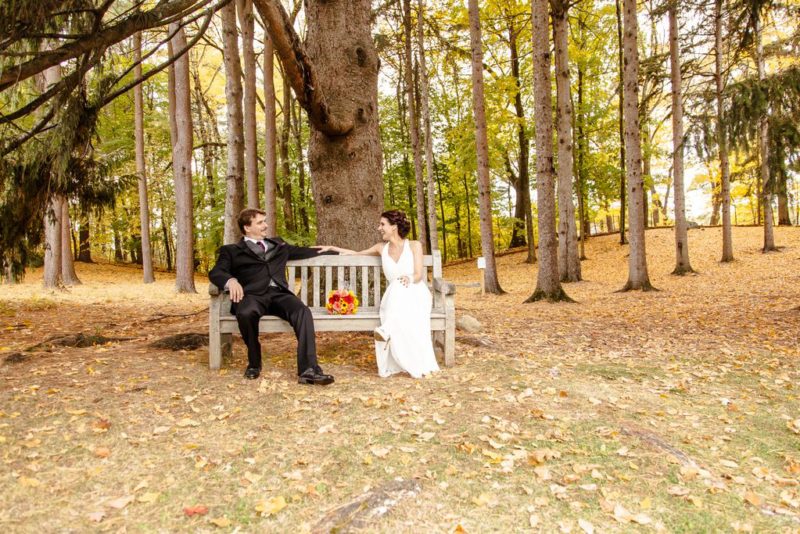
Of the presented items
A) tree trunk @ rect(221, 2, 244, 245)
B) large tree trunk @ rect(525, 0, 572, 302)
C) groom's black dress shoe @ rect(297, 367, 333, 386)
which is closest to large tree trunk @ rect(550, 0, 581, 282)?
large tree trunk @ rect(525, 0, 572, 302)

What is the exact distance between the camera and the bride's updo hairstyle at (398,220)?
508 centimetres

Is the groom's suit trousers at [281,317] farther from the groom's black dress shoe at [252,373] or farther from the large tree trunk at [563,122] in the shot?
the large tree trunk at [563,122]

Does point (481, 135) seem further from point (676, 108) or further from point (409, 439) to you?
point (409, 439)

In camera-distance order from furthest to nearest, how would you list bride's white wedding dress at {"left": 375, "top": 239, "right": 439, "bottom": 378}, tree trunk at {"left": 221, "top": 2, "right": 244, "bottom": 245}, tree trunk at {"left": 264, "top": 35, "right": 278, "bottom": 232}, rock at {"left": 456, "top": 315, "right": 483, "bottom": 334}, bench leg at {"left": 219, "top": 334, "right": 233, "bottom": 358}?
tree trunk at {"left": 264, "top": 35, "right": 278, "bottom": 232} → tree trunk at {"left": 221, "top": 2, "right": 244, "bottom": 245} → rock at {"left": 456, "top": 315, "right": 483, "bottom": 334} → bench leg at {"left": 219, "top": 334, "right": 233, "bottom": 358} → bride's white wedding dress at {"left": 375, "top": 239, "right": 439, "bottom": 378}

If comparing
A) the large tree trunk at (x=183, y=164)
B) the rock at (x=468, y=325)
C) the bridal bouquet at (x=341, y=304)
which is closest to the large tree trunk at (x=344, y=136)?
the bridal bouquet at (x=341, y=304)

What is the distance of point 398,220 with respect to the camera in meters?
5.10

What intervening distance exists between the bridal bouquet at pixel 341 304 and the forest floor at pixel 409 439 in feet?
1.70

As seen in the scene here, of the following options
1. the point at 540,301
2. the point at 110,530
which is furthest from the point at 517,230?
the point at 110,530

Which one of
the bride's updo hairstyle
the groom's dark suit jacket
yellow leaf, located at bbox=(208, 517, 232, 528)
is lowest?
yellow leaf, located at bbox=(208, 517, 232, 528)

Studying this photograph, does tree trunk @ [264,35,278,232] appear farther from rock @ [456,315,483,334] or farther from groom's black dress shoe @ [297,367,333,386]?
groom's black dress shoe @ [297,367,333,386]

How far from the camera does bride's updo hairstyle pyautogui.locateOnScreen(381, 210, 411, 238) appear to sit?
508 centimetres

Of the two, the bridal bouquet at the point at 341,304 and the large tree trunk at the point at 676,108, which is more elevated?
the large tree trunk at the point at 676,108

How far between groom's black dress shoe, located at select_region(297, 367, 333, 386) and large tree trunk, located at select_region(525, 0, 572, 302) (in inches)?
253

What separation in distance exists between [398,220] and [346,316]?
106cm
